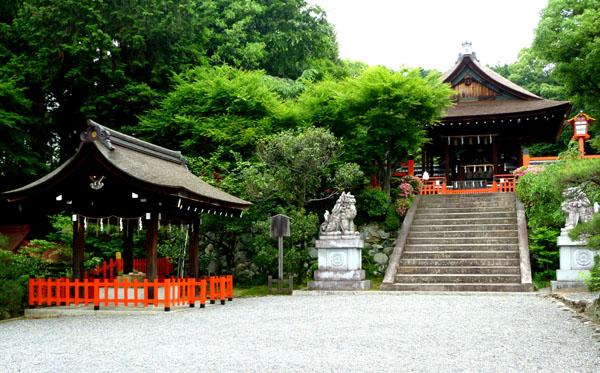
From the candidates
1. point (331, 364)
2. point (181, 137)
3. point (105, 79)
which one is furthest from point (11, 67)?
point (331, 364)

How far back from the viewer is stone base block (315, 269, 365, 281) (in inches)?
598

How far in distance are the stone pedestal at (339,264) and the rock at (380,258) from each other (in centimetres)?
254

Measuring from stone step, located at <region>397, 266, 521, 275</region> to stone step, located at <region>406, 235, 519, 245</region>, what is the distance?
1.65 m

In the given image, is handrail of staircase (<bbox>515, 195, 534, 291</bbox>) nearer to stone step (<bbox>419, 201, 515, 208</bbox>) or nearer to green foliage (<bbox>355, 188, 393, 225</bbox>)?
stone step (<bbox>419, 201, 515, 208</bbox>)

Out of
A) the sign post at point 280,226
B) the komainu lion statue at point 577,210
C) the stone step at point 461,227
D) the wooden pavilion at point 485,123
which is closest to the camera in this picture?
the komainu lion statue at point 577,210

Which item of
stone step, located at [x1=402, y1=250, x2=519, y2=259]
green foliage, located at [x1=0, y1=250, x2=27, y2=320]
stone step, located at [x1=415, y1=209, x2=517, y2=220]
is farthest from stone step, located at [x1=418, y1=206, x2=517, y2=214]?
green foliage, located at [x1=0, y1=250, x2=27, y2=320]

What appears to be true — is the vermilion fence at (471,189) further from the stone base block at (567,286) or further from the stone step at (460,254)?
the stone base block at (567,286)

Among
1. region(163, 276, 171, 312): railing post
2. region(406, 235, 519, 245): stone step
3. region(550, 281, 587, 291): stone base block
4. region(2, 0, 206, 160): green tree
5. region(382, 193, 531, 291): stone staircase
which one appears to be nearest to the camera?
region(163, 276, 171, 312): railing post

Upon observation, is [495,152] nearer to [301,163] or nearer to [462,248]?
[462,248]

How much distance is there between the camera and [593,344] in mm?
6719

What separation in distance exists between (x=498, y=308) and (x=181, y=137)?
14.3 metres

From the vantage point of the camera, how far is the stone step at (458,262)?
50.4 feet

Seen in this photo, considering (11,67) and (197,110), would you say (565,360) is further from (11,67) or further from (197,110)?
(11,67)

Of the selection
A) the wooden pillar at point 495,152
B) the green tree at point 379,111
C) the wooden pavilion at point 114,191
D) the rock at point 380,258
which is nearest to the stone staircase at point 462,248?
the rock at point 380,258
